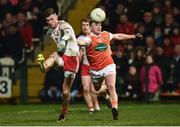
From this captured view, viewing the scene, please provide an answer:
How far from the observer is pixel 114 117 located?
53.4 ft

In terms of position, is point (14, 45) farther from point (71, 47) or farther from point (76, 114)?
point (71, 47)

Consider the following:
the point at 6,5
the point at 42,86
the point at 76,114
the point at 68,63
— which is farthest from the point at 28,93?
the point at 68,63

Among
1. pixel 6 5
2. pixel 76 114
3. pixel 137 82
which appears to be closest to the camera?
pixel 76 114

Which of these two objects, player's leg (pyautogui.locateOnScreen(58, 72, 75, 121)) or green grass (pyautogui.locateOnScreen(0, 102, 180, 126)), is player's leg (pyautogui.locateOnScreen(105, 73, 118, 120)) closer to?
green grass (pyautogui.locateOnScreen(0, 102, 180, 126))

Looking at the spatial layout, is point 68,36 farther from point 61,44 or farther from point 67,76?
point 67,76

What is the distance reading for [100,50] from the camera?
1656cm

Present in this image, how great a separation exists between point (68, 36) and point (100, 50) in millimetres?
1248

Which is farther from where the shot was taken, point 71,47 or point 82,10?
point 82,10

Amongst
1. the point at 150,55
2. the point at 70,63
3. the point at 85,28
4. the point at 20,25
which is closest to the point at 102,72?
the point at 70,63

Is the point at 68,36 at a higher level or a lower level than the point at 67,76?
higher

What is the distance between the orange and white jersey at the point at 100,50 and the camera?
16.5 m

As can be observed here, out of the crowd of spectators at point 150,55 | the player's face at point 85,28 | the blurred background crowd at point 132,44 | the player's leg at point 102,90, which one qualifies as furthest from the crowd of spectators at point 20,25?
the player's face at point 85,28

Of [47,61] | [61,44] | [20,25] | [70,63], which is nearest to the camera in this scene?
[61,44]

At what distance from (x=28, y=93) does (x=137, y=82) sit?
3620mm
